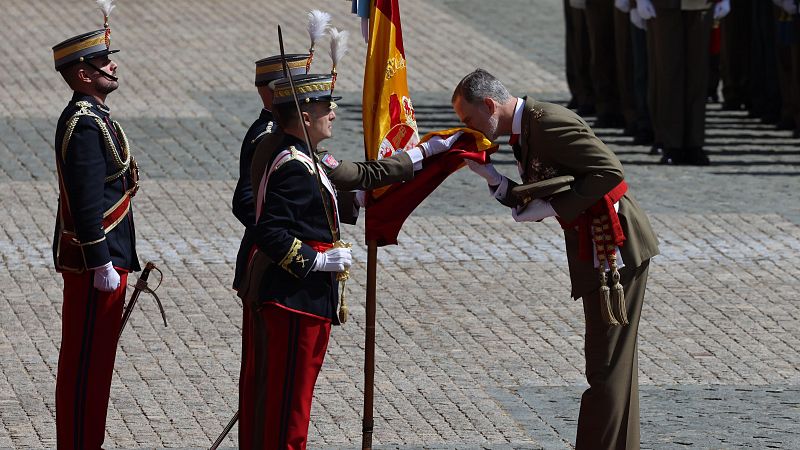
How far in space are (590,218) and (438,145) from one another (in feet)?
2.13

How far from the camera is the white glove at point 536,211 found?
22.2 feet

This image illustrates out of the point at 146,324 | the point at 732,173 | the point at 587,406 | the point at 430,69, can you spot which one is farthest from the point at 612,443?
the point at 430,69

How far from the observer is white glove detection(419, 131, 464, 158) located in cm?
686

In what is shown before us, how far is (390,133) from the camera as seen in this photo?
705 cm

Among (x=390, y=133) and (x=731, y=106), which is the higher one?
(x=390, y=133)

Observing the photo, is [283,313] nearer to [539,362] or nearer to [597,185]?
[597,185]

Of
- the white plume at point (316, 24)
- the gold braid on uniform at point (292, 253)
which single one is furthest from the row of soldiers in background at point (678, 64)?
the gold braid on uniform at point (292, 253)

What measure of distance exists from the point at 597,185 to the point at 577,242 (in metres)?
0.30

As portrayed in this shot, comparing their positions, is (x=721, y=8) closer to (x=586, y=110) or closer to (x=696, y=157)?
(x=696, y=157)

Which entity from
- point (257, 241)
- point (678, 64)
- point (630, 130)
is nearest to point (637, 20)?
point (678, 64)

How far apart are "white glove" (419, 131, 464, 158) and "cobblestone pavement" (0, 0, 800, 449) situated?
1.30 metres

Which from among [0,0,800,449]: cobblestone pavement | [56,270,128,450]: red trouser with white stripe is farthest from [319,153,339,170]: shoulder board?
[0,0,800,449]: cobblestone pavement

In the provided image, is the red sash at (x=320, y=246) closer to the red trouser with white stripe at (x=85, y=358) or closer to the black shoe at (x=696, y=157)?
the red trouser with white stripe at (x=85, y=358)

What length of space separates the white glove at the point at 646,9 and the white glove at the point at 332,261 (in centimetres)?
860
